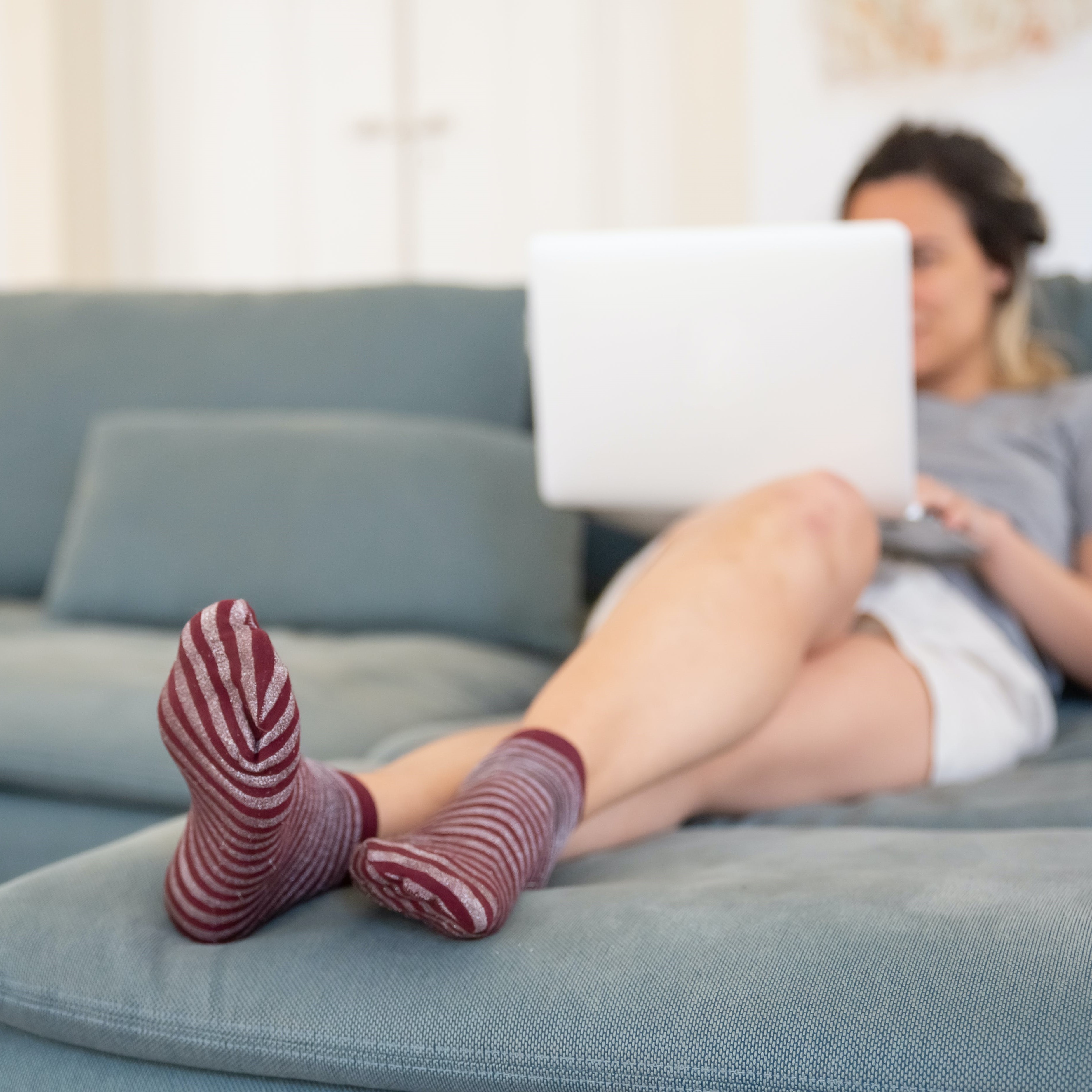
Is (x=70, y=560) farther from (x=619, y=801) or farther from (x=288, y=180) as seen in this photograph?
(x=288, y=180)

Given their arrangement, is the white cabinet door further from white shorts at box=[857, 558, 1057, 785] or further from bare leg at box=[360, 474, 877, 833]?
bare leg at box=[360, 474, 877, 833]

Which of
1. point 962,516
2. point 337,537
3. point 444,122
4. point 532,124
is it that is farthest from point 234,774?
point 444,122

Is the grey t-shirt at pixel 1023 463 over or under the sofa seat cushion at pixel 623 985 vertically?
over

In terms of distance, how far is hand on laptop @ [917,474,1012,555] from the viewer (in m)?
1.19

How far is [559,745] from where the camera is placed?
2.52 ft

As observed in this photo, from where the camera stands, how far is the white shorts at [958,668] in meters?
1.09

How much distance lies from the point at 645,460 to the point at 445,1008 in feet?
2.20

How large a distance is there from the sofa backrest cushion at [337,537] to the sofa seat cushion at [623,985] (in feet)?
2.72

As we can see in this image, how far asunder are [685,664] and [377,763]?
0.28m

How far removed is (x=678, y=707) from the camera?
0.82m

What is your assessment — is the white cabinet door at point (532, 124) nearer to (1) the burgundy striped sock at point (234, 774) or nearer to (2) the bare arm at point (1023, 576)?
(2) the bare arm at point (1023, 576)

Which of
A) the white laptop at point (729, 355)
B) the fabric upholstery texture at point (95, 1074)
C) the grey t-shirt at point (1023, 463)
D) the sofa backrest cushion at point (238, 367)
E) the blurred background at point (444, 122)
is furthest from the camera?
the blurred background at point (444, 122)

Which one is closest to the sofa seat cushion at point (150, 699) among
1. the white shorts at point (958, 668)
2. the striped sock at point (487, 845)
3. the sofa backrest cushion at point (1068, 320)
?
the white shorts at point (958, 668)

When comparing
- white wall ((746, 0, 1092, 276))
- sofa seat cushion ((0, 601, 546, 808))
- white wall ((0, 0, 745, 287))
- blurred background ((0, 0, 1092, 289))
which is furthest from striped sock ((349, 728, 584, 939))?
white wall ((0, 0, 745, 287))
